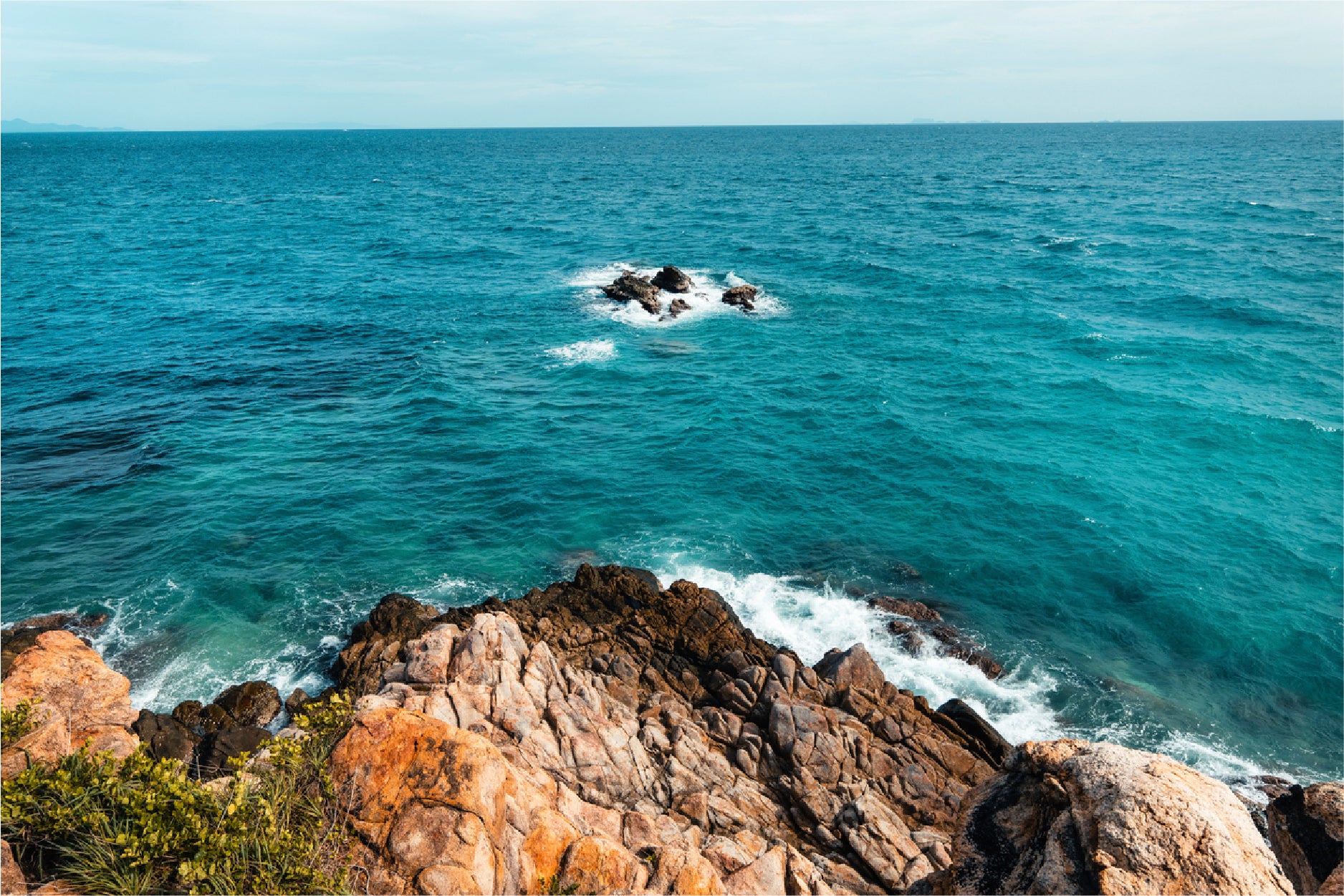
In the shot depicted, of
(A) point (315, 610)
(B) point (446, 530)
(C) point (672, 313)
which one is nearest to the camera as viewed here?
(A) point (315, 610)

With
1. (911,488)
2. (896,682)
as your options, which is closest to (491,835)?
(896,682)

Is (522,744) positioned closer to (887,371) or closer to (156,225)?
(887,371)

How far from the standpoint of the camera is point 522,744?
20.9m

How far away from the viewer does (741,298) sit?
75.0 m

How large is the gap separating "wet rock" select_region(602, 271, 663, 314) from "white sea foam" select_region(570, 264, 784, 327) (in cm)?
58

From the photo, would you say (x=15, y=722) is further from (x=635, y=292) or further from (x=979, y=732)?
(x=635, y=292)

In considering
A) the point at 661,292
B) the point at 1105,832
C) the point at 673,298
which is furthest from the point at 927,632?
the point at 661,292

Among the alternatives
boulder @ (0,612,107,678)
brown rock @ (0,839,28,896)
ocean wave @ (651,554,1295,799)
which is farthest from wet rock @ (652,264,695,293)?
Answer: brown rock @ (0,839,28,896)

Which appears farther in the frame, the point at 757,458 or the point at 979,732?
the point at 757,458

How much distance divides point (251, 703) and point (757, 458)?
3006 cm

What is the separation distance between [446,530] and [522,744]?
66.8 feet

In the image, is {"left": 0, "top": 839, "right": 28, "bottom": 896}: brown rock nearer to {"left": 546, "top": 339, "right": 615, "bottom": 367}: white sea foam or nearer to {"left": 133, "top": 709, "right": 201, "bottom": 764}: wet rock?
{"left": 133, "top": 709, "right": 201, "bottom": 764}: wet rock

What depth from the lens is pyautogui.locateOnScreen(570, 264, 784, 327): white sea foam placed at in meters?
72.3

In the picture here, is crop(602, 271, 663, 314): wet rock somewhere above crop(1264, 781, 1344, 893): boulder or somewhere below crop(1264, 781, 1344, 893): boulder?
above
